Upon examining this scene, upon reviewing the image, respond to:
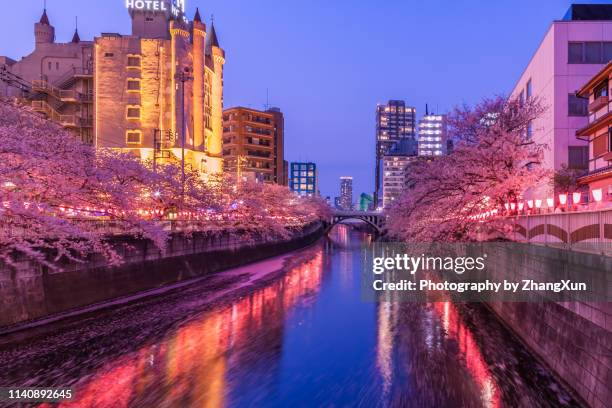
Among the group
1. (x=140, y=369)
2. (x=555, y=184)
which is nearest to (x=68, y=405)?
(x=140, y=369)

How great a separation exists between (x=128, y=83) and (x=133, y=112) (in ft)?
13.3

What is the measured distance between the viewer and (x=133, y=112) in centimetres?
6700

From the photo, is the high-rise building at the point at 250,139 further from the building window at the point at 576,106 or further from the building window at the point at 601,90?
the building window at the point at 601,90

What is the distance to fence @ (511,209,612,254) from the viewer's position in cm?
1186

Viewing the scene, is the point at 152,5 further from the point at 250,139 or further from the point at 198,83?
the point at 250,139

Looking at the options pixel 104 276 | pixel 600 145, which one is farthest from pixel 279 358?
pixel 600 145

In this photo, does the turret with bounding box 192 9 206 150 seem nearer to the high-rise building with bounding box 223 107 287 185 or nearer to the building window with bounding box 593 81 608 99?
the high-rise building with bounding box 223 107 287 185

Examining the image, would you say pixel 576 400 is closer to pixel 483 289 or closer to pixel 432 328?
pixel 432 328

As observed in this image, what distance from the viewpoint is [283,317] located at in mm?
23984

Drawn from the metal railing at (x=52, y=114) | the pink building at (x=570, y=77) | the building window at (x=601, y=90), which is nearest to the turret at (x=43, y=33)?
the metal railing at (x=52, y=114)

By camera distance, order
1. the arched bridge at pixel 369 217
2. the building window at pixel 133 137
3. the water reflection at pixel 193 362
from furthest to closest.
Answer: the arched bridge at pixel 369 217 < the building window at pixel 133 137 < the water reflection at pixel 193 362

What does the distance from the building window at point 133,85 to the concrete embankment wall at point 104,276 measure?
1318 inches

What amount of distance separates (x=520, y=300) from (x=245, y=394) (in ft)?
39.1

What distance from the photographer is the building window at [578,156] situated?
37281mm
